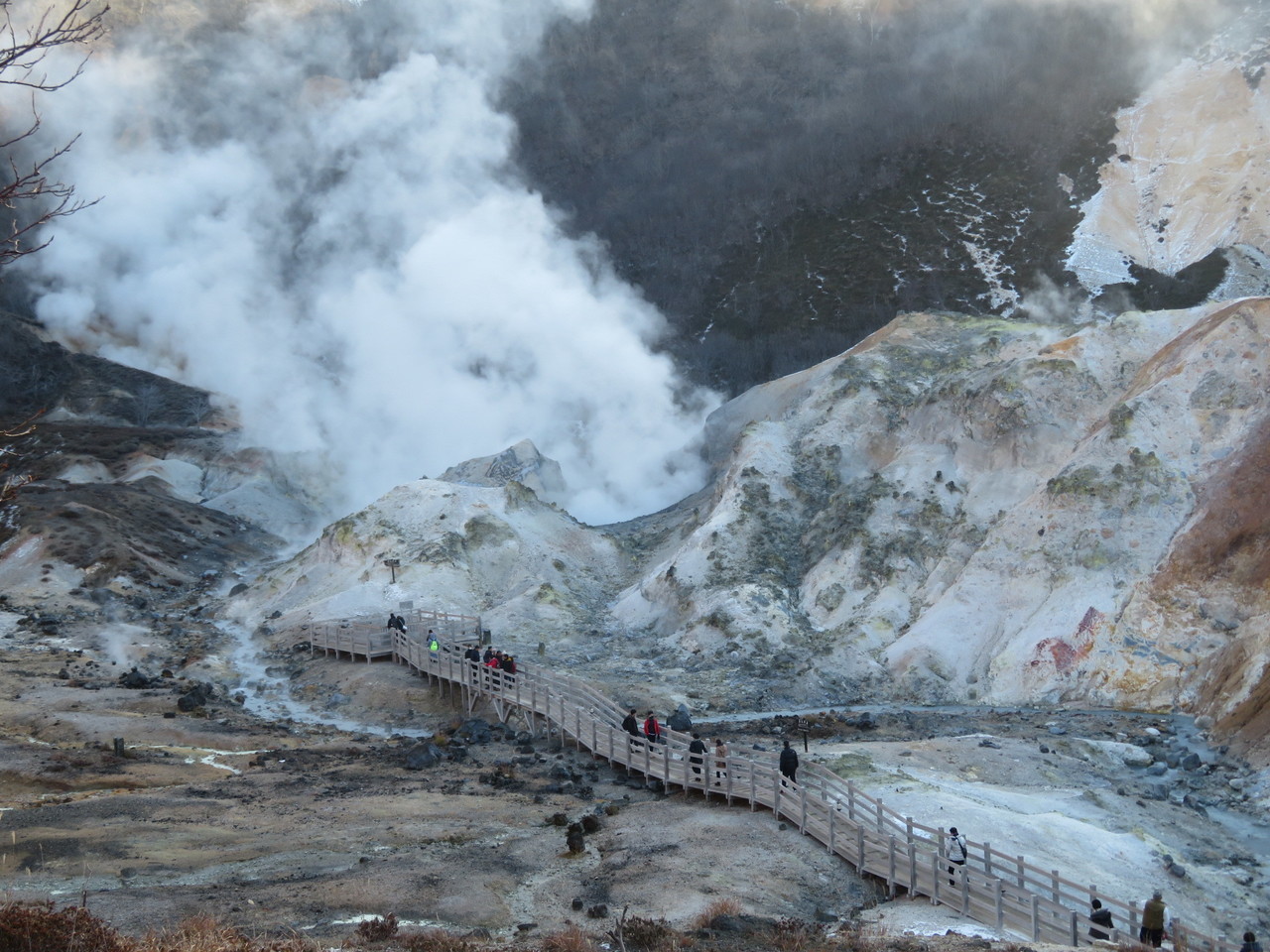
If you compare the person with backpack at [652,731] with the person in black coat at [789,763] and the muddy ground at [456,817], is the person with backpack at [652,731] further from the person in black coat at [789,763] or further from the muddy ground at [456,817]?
the person in black coat at [789,763]

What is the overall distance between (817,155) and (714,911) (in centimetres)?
12020

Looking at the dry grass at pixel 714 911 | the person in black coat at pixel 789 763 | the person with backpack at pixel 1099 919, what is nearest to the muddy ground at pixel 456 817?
the dry grass at pixel 714 911

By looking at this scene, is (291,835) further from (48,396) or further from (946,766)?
(48,396)

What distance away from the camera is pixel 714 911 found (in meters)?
15.2

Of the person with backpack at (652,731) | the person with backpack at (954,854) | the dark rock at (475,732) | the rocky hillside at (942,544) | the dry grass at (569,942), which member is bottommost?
the dry grass at (569,942)

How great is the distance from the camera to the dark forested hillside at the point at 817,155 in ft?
350

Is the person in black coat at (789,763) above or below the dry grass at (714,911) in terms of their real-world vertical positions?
above

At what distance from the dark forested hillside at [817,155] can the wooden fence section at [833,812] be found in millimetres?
76323

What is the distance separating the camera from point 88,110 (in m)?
115

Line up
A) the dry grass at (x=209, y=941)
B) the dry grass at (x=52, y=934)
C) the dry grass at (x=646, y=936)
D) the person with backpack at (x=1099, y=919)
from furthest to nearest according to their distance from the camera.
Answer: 1. the person with backpack at (x=1099, y=919)
2. the dry grass at (x=646, y=936)
3. the dry grass at (x=209, y=941)
4. the dry grass at (x=52, y=934)

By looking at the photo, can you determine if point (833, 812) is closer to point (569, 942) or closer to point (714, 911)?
point (714, 911)

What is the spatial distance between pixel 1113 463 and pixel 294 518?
53.2 m

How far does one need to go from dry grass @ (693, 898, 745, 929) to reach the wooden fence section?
2.78 meters

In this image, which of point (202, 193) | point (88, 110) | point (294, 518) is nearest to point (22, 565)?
point (294, 518)
